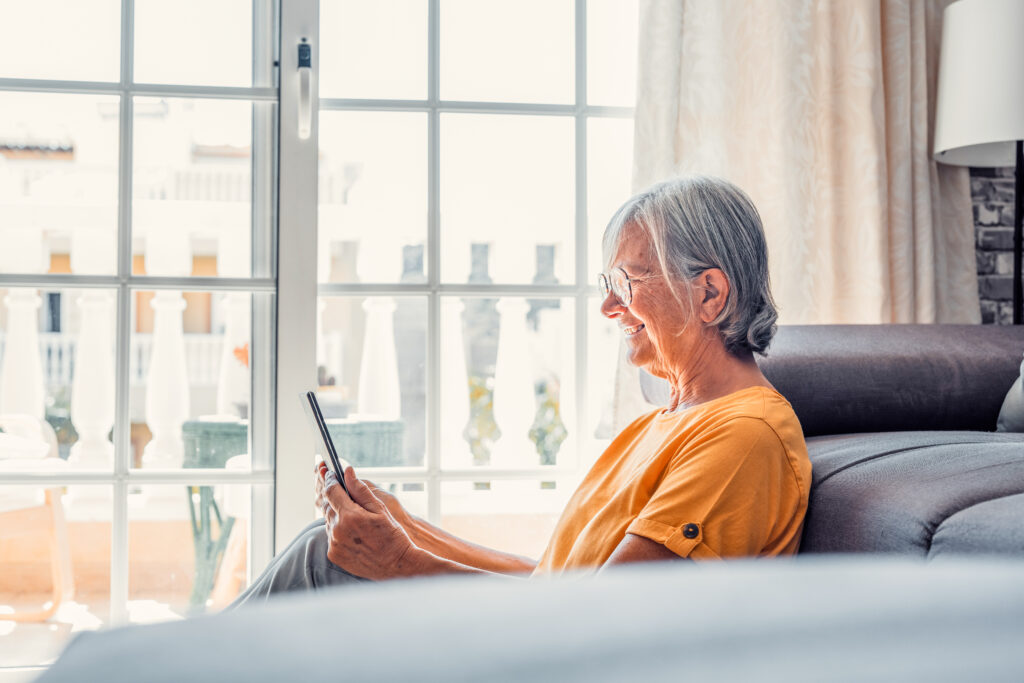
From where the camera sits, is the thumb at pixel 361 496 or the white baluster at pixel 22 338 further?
the white baluster at pixel 22 338

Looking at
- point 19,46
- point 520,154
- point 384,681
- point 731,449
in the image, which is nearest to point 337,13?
point 520,154

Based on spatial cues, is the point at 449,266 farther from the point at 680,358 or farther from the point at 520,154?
the point at 680,358

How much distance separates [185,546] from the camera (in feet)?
6.93

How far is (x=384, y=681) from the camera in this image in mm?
187

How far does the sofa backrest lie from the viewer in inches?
54.1

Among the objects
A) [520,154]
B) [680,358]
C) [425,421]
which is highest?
[520,154]

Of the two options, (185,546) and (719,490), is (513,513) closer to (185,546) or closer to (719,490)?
(185,546)

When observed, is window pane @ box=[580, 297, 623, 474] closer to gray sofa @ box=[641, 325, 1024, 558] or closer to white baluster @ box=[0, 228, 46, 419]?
gray sofa @ box=[641, 325, 1024, 558]

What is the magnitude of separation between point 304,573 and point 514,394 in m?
1.12

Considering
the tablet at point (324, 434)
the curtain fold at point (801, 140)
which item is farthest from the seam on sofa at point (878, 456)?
the curtain fold at point (801, 140)

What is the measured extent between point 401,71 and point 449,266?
1.70ft

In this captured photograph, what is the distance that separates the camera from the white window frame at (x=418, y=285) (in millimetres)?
1984

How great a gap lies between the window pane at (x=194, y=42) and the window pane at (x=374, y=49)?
20cm

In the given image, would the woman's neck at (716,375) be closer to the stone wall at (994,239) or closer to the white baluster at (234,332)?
the white baluster at (234,332)
